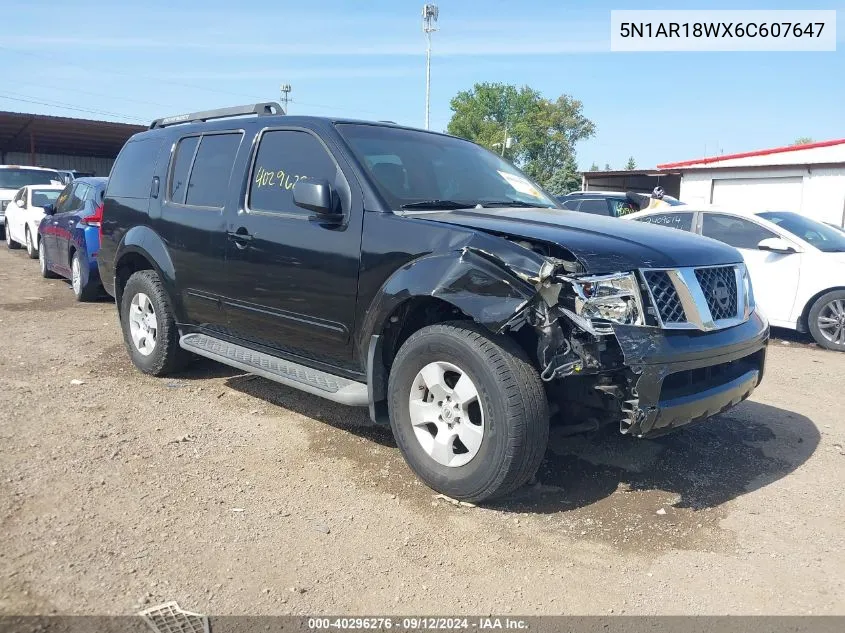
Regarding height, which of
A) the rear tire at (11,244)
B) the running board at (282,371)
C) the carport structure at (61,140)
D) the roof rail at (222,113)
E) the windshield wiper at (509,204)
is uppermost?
the carport structure at (61,140)

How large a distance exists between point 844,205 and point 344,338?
1999 centimetres

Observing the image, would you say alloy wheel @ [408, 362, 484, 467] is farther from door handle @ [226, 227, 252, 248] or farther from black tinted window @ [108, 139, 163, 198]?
black tinted window @ [108, 139, 163, 198]

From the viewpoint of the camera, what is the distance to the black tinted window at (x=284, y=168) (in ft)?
13.9

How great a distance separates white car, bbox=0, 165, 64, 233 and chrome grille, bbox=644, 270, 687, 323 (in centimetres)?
1703

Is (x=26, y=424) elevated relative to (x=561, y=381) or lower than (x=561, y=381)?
lower

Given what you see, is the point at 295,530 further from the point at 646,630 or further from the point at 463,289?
the point at 646,630

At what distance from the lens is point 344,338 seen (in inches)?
157

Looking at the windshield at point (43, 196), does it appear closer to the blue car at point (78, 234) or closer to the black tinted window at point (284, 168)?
the blue car at point (78, 234)

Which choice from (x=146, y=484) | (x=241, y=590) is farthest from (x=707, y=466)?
(x=146, y=484)

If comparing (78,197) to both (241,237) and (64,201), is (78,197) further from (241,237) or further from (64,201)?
(241,237)

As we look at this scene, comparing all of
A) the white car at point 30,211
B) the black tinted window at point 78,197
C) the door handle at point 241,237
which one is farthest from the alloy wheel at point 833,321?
the white car at point 30,211

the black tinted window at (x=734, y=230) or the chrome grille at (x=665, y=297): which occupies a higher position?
the black tinted window at (x=734, y=230)

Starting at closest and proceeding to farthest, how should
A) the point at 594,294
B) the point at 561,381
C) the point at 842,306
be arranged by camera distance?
the point at 594,294 → the point at 561,381 → the point at 842,306

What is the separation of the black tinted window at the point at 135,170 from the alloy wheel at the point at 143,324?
2.79ft
